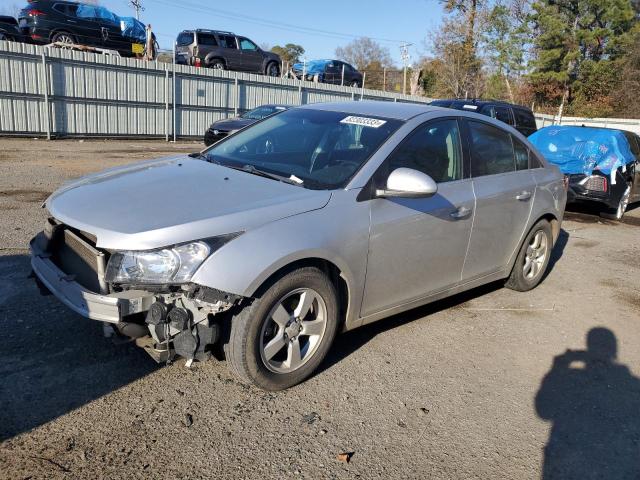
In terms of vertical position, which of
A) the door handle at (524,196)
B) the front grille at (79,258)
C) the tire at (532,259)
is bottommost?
the tire at (532,259)

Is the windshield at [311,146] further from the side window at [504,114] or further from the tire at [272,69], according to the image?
the tire at [272,69]

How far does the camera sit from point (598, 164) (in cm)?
968

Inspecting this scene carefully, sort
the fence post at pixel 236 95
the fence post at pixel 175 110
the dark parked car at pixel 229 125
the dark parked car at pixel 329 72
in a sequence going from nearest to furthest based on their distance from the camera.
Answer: the dark parked car at pixel 229 125 → the fence post at pixel 175 110 → the fence post at pixel 236 95 → the dark parked car at pixel 329 72

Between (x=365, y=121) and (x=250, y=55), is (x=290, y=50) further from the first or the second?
(x=365, y=121)

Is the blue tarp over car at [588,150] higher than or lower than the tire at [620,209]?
higher

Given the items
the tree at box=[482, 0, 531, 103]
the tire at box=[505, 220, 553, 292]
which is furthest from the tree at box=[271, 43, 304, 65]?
the tire at box=[505, 220, 553, 292]

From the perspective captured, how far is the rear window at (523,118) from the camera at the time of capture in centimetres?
1417

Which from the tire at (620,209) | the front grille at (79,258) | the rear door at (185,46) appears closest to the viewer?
the front grille at (79,258)

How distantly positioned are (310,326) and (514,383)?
151 cm

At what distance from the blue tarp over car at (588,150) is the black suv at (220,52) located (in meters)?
16.0

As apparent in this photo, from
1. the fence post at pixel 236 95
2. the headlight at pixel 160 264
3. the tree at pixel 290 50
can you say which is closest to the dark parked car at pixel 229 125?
the fence post at pixel 236 95

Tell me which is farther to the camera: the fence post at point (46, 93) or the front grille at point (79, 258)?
the fence post at point (46, 93)

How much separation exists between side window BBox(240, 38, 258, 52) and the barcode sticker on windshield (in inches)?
826

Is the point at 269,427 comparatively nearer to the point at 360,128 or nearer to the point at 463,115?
the point at 360,128
